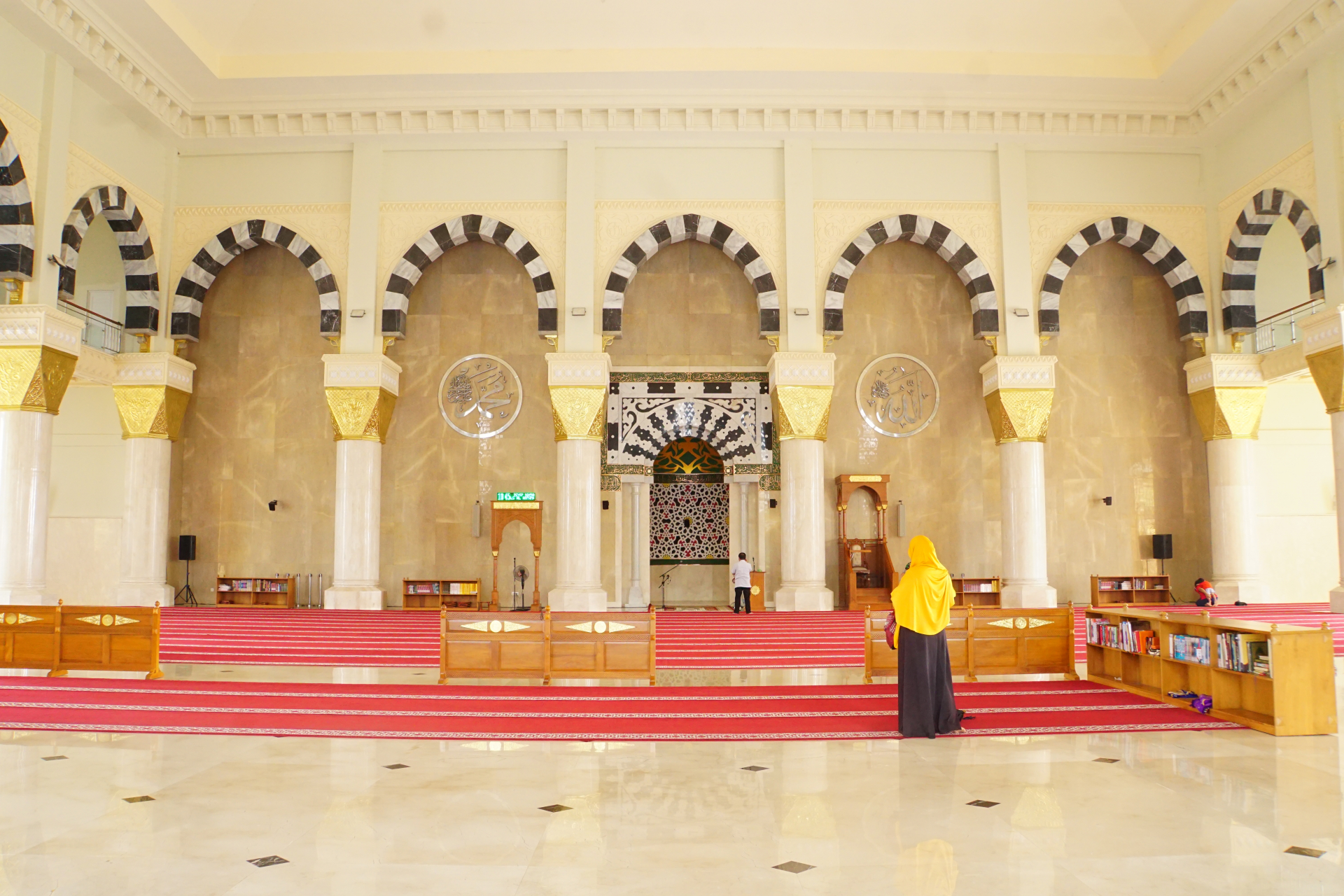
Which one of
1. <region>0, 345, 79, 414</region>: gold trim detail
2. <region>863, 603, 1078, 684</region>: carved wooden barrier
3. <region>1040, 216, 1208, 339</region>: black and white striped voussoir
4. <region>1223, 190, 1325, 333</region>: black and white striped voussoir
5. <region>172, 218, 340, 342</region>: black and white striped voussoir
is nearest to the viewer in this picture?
<region>863, 603, 1078, 684</region>: carved wooden barrier

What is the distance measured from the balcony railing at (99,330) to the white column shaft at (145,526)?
3.42 ft

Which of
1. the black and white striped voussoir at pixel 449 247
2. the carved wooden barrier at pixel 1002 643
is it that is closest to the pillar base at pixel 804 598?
the black and white striped voussoir at pixel 449 247

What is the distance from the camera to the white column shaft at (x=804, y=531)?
983cm

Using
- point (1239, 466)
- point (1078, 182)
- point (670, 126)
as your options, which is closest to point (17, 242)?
point (670, 126)

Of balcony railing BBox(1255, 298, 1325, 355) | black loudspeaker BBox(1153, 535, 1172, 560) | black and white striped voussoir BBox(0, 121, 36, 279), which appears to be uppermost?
black and white striped voussoir BBox(0, 121, 36, 279)

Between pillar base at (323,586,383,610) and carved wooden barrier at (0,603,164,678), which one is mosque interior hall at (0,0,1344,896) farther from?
carved wooden barrier at (0,603,164,678)

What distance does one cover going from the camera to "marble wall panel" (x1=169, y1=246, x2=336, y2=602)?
11.0m

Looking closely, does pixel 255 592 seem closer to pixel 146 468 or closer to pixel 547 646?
pixel 146 468

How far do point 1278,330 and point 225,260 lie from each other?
1143cm

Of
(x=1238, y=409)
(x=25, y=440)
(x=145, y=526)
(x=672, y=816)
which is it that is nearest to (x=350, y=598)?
(x=145, y=526)

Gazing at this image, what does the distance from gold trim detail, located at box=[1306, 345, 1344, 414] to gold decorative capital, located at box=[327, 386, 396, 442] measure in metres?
9.16

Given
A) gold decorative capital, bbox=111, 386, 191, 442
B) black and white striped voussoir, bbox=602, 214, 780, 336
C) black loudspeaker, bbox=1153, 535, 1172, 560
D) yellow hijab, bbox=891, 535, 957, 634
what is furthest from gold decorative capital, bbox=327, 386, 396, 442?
black loudspeaker, bbox=1153, 535, 1172, 560

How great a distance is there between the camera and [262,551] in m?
11.0

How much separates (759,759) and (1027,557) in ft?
23.1
